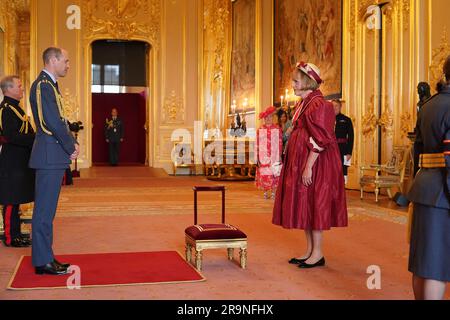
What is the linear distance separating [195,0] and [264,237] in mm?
12840

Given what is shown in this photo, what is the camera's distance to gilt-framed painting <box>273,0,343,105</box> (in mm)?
12328

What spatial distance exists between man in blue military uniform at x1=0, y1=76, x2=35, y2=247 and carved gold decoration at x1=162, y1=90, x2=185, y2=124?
12.2 meters

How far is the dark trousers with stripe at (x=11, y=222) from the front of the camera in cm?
569

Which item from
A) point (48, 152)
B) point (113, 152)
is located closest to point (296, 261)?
point (48, 152)

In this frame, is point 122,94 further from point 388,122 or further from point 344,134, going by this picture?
point 344,134

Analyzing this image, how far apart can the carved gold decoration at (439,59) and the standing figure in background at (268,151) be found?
243 centimetres

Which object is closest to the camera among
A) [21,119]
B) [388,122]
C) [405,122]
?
[21,119]

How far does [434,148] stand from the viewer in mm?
2912

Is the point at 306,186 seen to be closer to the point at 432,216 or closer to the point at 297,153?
the point at 297,153

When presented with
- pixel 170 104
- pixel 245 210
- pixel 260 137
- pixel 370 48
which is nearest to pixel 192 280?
pixel 245 210

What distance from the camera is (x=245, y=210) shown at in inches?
337

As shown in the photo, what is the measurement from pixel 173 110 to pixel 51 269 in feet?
44.3

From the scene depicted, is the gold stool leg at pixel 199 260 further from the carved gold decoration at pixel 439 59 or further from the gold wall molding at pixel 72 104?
the gold wall molding at pixel 72 104

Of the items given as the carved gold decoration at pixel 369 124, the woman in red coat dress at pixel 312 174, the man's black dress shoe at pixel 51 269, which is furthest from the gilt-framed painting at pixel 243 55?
the man's black dress shoe at pixel 51 269
